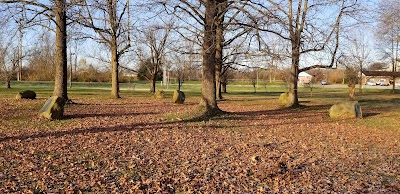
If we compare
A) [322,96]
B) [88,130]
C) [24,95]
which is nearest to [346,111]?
[88,130]

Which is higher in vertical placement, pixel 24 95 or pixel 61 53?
pixel 61 53

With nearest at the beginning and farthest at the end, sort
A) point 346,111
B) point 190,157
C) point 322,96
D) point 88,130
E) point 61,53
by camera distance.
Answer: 1. point 190,157
2. point 88,130
3. point 346,111
4. point 61,53
5. point 322,96

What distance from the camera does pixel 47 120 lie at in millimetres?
11406

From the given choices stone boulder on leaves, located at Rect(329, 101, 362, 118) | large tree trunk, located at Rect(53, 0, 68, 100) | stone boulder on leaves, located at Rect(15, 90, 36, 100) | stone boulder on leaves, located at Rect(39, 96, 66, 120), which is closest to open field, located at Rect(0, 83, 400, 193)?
stone boulder on leaves, located at Rect(39, 96, 66, 120)

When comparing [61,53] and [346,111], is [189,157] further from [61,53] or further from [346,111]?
[61,53]

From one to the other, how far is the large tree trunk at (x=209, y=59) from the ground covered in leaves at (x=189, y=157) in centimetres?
169

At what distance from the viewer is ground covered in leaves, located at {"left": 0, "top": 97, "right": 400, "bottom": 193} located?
5035 mm

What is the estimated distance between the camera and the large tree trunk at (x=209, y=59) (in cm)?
1216

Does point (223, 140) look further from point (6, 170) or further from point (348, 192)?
point (6, 170)

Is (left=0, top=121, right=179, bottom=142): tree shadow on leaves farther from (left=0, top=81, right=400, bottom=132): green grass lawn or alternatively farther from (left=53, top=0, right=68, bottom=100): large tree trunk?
(left=0, top=81, right=400, bottom=132): green grass lawn

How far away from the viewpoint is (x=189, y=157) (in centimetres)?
680

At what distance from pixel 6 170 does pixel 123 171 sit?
5.99ft

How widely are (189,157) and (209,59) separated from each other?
664 cm

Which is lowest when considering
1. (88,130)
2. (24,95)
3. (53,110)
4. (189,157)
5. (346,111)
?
(189,157)
